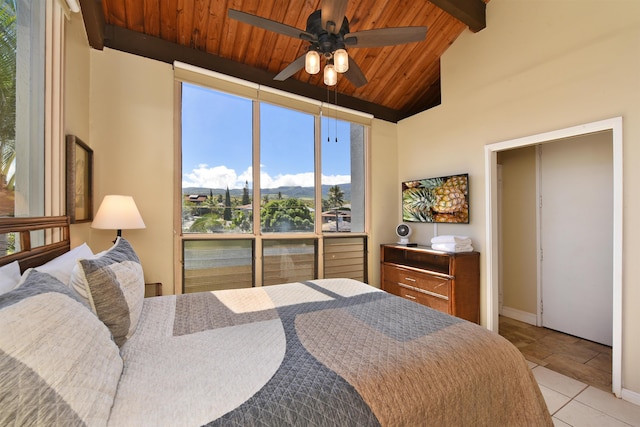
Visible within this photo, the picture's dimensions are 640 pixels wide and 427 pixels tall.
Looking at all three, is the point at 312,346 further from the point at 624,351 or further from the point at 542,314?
the point at 542,314

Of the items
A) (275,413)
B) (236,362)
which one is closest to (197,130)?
(236,362)

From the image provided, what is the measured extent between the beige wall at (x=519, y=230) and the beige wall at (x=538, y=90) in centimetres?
77

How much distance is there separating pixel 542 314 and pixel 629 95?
2.42 m

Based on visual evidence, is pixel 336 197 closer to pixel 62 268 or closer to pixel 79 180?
pixel 79 180

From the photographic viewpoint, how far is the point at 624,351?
2055 millimetres

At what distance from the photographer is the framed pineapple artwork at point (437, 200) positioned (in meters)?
3.23

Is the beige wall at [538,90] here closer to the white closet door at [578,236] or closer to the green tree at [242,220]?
the white closet door at [578,236]

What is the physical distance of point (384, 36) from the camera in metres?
1.85

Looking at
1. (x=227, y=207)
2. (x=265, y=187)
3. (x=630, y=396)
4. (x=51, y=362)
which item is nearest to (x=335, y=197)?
(x=265, y=187)

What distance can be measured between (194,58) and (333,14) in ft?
6.41

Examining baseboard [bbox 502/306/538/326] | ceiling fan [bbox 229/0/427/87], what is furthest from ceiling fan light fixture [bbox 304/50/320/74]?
baseboard [bbox 502/306/538/326]

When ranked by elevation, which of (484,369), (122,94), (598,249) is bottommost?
(484,369)

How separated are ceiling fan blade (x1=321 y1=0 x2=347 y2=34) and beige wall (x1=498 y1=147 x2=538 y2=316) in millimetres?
2968

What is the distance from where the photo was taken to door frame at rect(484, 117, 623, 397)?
2078mm
